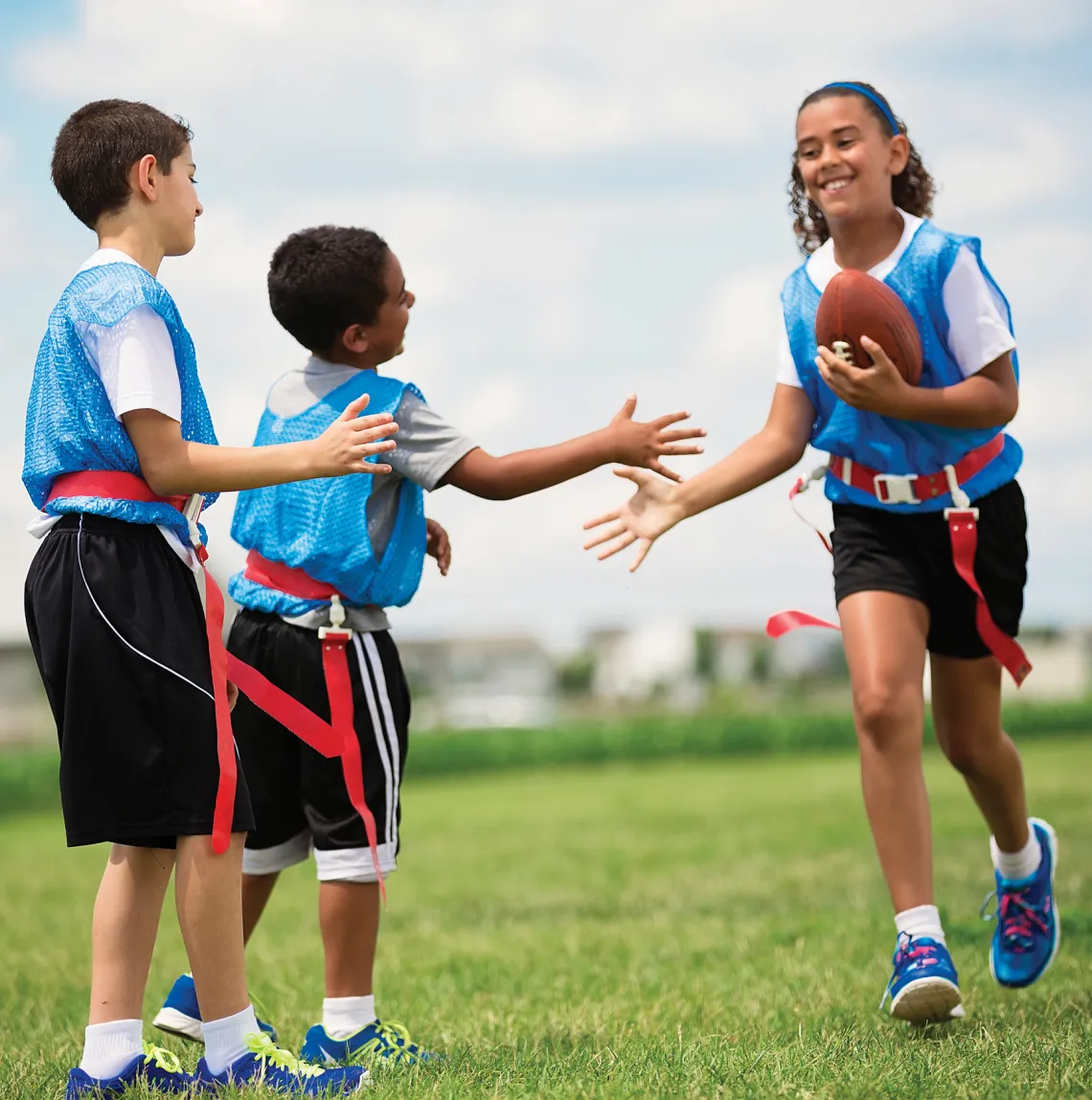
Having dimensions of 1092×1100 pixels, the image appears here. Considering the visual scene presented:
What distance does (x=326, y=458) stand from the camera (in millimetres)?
3062

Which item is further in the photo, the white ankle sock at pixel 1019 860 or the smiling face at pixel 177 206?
the white ankle sock at pixel 1019 860

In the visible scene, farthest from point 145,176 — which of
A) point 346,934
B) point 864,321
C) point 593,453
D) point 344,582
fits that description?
point 346,934

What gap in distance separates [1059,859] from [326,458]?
6926 mm

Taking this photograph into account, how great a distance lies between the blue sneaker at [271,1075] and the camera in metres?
3.07

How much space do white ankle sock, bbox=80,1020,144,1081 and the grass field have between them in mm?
226

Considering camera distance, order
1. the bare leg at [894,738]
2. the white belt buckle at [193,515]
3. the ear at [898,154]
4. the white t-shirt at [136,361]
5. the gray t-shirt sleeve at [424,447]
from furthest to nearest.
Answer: the ear at [898,154]
the bare leg at [894,738]
the gray t-shirt sleeve at [424,447]
the white belt buckle at [193,515]
the white t-shirt at [136,361]

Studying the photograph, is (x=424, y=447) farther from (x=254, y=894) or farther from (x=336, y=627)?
(x=254, y=894)

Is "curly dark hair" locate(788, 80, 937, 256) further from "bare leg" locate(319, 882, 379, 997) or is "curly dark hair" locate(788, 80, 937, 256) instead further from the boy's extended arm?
"bare leg" locate(319, 882, 379, 997)

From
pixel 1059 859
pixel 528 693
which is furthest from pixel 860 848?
pixel 528 693

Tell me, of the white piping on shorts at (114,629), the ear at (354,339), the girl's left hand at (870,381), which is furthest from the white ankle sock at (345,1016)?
the girl's left hand at (870,381)

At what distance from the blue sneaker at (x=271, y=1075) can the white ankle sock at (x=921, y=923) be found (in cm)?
141

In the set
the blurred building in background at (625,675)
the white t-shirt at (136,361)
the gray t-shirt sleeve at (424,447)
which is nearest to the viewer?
the white t-shirt at (136,361)

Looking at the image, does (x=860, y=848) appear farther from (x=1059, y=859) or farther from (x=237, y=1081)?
(x=237, y=1081)

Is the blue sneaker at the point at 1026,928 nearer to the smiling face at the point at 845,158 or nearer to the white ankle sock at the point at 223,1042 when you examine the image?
the smiling face at the point at 845,158
